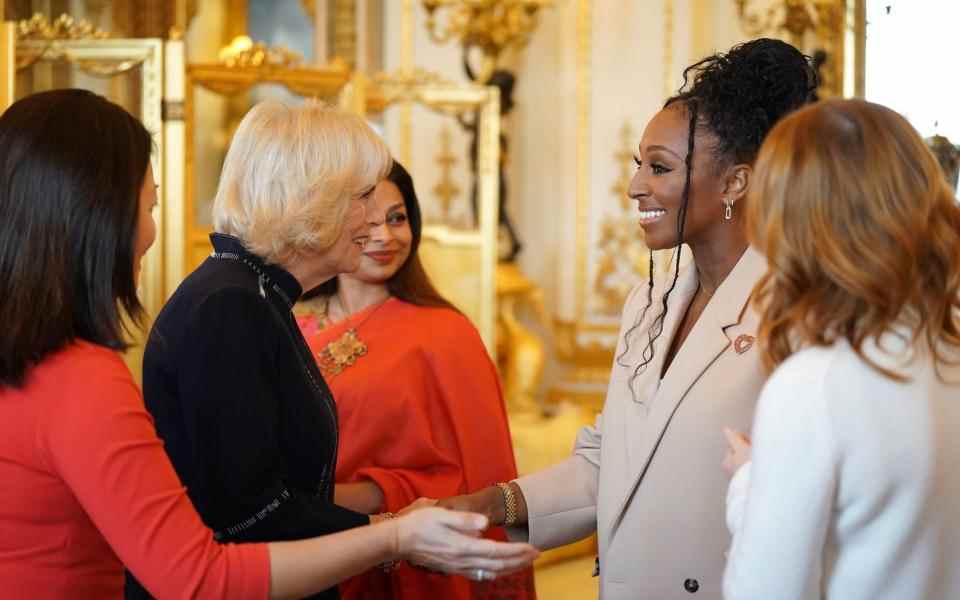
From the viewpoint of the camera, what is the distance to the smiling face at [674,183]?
227 cm

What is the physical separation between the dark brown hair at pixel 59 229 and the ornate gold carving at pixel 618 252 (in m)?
5.60

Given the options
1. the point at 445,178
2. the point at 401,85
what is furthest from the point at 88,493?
the point at 445,178

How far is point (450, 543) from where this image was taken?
194cm

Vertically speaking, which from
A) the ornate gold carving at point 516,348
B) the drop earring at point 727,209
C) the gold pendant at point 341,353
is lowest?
the ornate gold carving at point 516,348

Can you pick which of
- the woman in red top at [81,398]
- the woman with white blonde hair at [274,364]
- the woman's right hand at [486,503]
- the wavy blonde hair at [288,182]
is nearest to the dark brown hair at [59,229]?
the woman in red top at [81,398]

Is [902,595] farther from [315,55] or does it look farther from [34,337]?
[315,55]

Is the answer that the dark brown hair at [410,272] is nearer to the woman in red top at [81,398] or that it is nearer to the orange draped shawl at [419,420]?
the orange draped shawl at [419,420]

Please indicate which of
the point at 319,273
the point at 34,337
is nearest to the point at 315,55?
the point at 319,273

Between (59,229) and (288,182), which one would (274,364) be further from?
(59,229)

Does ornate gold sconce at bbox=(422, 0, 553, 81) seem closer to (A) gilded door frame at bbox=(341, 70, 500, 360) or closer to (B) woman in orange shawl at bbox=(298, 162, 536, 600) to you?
(A) gilded door frame at bbox=(341, 70, 500, 360)

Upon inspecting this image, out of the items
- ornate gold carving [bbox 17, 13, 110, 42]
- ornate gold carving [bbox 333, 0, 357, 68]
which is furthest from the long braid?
ornate gold carving [bbox 333, 0, 357, 68]

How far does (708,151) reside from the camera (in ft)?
7.47

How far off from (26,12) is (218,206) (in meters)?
3.51

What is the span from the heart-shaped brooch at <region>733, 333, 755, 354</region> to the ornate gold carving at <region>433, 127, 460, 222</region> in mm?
4823
